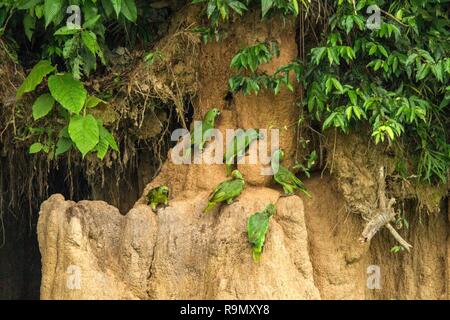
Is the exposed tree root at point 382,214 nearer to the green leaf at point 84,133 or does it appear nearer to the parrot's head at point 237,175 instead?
the parrot's head at point 237,175

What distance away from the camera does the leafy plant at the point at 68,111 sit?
651 cm

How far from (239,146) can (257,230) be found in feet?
2.68

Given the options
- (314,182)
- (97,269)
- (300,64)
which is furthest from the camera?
(314,182)

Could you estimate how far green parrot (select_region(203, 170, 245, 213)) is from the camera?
6.45 metres

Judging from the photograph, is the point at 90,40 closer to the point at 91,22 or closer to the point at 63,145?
the point at 91,22

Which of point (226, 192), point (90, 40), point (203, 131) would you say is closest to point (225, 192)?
point (226, 192)

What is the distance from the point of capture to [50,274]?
6438mm

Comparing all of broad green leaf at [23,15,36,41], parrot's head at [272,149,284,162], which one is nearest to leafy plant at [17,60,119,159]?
broad green leaf at [23,15,36,41]

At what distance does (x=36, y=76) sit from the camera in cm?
667

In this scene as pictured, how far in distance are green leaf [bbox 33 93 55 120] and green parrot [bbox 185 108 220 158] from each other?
1.14 meters
